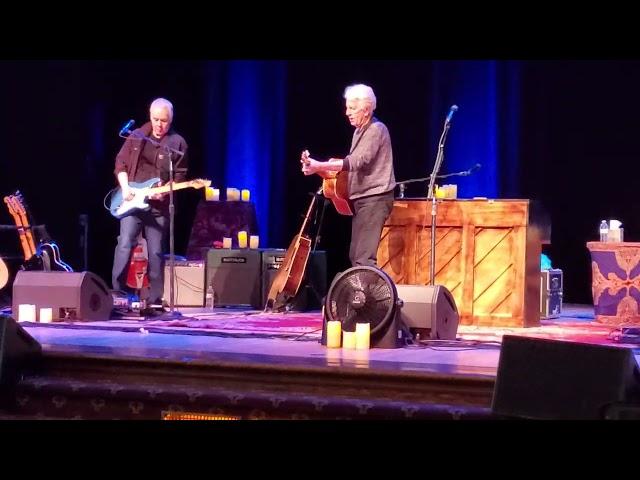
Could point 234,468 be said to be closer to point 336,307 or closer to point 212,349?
point 212,349

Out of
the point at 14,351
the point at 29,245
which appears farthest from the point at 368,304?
the point at 29,245

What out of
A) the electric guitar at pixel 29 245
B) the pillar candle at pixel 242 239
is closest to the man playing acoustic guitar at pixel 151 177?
the electric guitar at pixel 29 245

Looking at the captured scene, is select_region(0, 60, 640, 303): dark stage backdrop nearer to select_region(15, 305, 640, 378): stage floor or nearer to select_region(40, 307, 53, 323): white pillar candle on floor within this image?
select_region(15, 305, 640, 378): stage floor

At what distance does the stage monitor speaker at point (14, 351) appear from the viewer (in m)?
5.23

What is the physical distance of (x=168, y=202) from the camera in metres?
8.52

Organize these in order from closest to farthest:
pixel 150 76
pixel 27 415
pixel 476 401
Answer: pixel 476 401 → pixel 27 415 → pixel 150 76

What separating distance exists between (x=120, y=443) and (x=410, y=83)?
702 cm

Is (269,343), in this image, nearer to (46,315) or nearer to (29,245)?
(46,315)

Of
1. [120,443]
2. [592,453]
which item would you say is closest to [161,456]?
[120,443]

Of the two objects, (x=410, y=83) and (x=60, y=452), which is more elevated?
(x=410, y=83)

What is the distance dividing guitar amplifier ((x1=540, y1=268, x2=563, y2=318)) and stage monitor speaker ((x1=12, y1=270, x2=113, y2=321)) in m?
4.08

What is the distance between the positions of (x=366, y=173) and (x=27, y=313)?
9.70 feet

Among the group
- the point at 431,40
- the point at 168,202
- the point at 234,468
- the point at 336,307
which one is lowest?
the point at 234,468

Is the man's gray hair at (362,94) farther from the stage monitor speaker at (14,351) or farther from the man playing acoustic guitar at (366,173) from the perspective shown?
the stage monitor speaker at (14,351)
